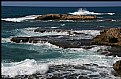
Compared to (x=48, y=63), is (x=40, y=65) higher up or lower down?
higher up

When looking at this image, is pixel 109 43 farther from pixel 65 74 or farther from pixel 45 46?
pixel 65 74

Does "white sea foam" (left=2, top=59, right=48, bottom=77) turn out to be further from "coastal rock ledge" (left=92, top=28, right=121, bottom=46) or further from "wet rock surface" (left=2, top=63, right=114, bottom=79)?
"coastal rock ledge" (left=92, top=28, right=121, bottom=46)

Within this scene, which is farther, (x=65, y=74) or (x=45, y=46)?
(x=45, y=46)

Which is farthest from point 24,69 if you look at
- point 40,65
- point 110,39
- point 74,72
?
point 110,39

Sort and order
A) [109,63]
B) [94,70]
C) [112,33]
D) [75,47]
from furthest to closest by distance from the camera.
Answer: [112,33], [75,47], [109,63], [94,70]

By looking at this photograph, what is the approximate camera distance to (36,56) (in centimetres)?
2186

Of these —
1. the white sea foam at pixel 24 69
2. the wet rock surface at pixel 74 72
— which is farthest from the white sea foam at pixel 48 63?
the wet rock surface at pixel 74 72

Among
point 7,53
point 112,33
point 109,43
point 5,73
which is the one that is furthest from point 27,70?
point 112,33

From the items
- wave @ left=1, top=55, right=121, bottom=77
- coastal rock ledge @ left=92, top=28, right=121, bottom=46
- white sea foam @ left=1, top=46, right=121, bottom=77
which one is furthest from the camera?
coastal rock ledge @ left=92, top=28, right=121, bottom=46

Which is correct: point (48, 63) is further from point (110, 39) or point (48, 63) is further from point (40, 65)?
point (110, 39)

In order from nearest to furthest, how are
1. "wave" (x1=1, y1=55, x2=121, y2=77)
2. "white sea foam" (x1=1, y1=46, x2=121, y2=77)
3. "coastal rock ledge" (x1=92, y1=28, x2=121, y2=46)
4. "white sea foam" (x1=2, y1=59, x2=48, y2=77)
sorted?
"white sea foam" (x1=2, y1=59, x2=48, y2=77), "wave" (x1=1, y1=55, x2=121, y2=77), "white sea foam" (x1=1, y1=46, x2=121, y2=77), "coastal rock ledge" (x1=92, y1=28, x2=121, y2=46)

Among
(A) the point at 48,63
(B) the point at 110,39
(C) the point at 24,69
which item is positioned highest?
(B) the point at 110,39

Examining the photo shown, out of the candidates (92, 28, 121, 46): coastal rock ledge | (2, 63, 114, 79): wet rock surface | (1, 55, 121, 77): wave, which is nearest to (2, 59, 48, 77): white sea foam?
(1, 55, 121, 77): wave

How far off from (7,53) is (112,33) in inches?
389
